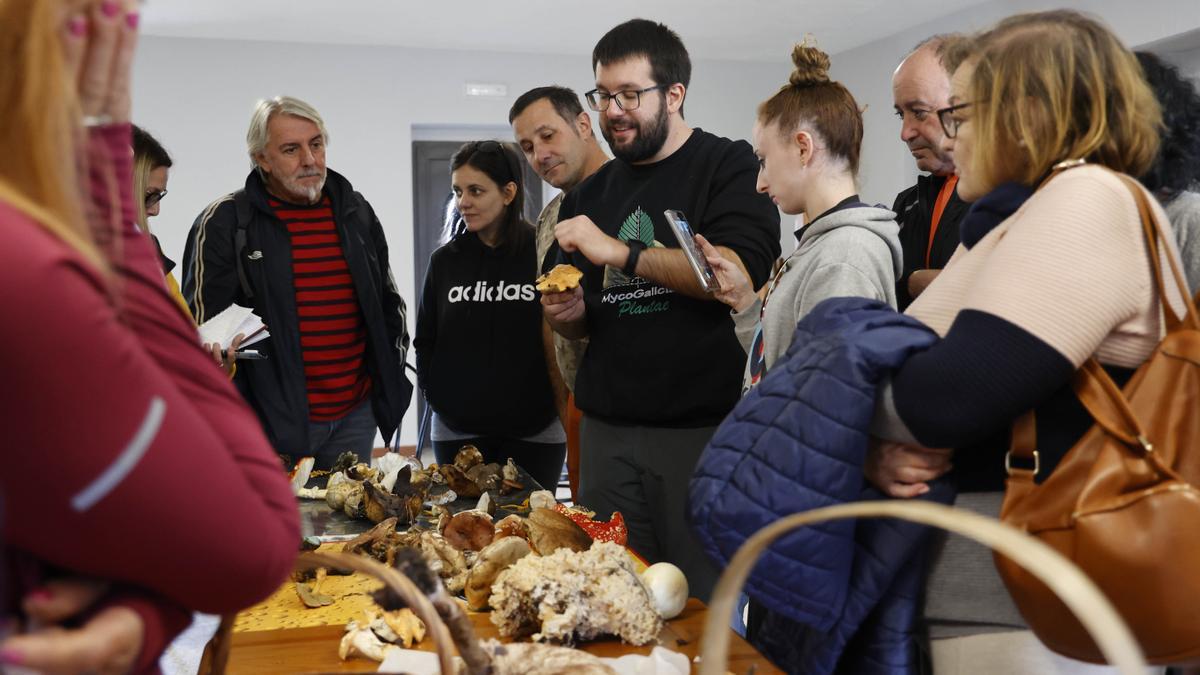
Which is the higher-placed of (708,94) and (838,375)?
(708,94)

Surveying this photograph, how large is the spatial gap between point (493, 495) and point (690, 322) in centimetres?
63

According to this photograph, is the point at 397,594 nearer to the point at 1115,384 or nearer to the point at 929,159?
the point at 1115,384

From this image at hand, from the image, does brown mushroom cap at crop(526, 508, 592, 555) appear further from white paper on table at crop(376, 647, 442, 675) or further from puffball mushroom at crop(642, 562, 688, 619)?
white paper on table at crop(376, 647, 442, 675)

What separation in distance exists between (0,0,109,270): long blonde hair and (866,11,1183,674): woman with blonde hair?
0.92 meters

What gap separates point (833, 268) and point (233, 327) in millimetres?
1852

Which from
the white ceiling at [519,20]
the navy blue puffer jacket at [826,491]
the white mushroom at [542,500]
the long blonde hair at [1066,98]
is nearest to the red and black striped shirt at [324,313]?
the white mushroom at [542,500]

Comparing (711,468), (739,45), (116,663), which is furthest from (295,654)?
(739,45)

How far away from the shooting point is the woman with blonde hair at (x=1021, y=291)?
1.13 m

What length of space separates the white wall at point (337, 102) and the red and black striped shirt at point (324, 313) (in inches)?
172

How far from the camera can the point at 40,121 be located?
58 centimetres

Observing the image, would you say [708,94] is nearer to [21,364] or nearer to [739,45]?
[739,45]

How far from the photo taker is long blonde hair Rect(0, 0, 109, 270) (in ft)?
1.92

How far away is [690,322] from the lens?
98.4 inches

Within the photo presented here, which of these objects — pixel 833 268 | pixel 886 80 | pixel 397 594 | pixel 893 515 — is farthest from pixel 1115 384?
pixel 886 80
